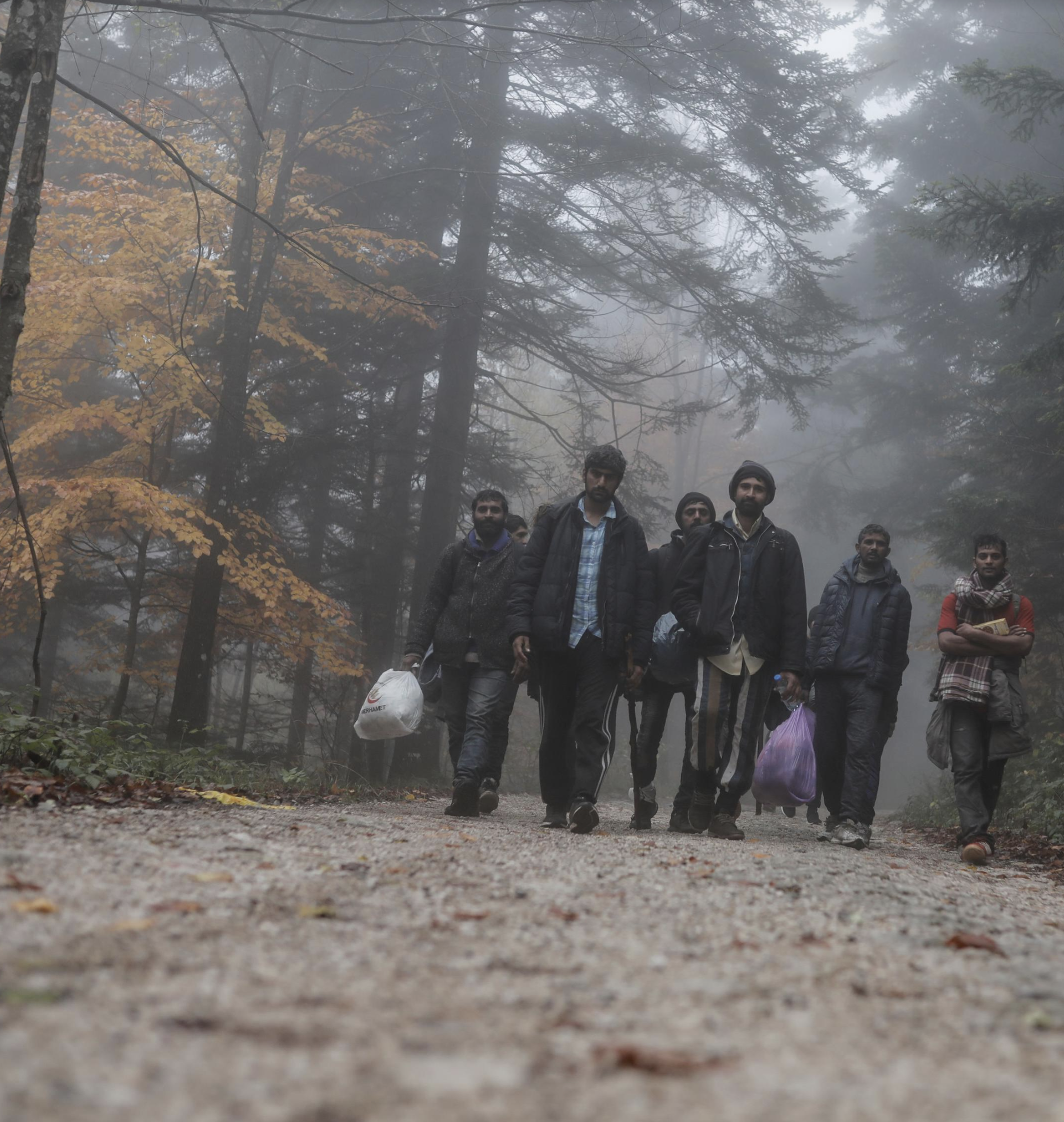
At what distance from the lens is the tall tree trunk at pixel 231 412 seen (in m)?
11.2

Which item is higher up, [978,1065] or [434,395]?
[434,395]

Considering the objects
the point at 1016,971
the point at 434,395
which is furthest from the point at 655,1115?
the point at 434,395

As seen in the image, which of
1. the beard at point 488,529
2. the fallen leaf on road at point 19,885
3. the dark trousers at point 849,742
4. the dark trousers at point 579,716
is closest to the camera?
the fallen leaf on road at point 19,885

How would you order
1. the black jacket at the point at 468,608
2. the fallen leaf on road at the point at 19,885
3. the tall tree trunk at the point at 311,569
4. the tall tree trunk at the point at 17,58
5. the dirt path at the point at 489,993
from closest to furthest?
the dirt path at the point at 489,993, the fallen leaf on road at the point at 19,885, the tall tree trunk at the point at 17,58, the black jacket at the point at 468,608, the tall tree trunk at the point at 311,569

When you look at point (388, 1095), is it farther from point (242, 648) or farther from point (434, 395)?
point (242, 648)

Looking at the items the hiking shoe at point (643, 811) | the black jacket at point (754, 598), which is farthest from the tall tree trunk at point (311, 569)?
the black jacket at point (754, 598)

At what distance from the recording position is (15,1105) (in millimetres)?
1508

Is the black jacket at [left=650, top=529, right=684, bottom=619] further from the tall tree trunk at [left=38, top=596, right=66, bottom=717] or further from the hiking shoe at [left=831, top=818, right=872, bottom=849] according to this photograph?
the tall tree trunk at [left=38, top=596, right=66, bottom=717]

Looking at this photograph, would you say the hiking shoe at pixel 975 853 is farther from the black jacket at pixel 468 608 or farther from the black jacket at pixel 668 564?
the black jacket at pixel 468 608

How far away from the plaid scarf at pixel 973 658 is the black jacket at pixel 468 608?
9.82ft

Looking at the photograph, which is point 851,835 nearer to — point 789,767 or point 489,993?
point 789,767

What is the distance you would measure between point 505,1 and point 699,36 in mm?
9131

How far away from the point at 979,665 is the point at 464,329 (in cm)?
943

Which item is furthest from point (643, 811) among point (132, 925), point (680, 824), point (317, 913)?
point (132, 925)
